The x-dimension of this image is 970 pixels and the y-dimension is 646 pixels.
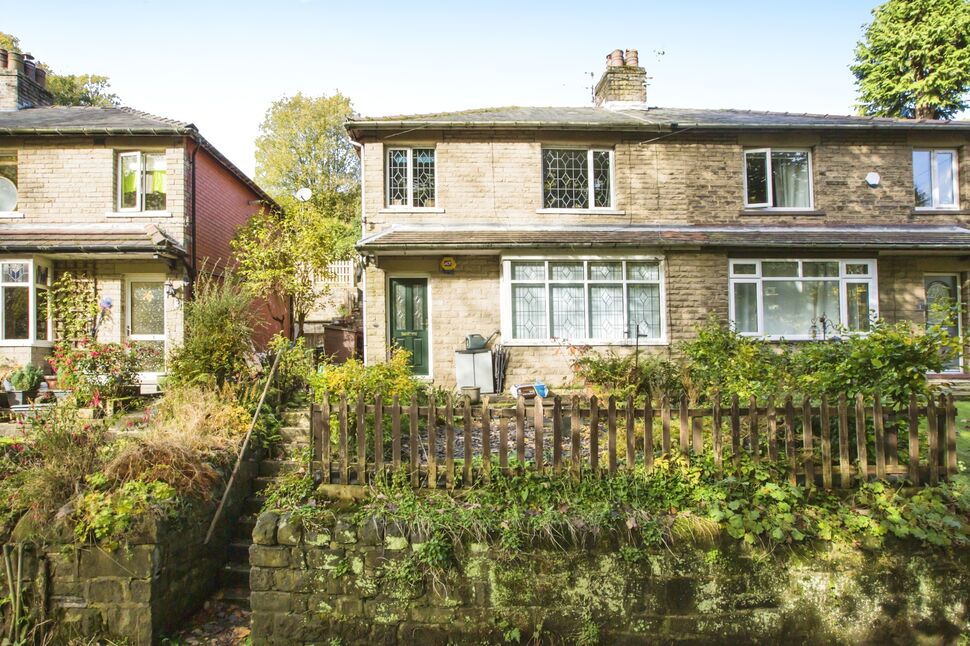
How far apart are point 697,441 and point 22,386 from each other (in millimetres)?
11159

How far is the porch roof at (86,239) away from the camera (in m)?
11.7

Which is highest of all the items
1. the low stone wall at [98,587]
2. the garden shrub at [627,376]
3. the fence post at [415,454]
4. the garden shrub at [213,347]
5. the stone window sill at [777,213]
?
the stone window sill at [777,213]

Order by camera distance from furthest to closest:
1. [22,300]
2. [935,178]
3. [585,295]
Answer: [935,178] < [585,295] < [22,300]

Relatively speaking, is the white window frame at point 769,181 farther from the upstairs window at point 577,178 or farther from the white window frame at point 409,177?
the white window frame at point 409,177

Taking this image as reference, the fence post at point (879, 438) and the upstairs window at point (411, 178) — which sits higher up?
the upstairs window at point (411, 178)

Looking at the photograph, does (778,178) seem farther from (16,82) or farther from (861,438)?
(16,82)

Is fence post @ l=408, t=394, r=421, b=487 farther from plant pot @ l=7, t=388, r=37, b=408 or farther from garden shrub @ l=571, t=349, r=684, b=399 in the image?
plant pot @ l=7, t=388, r=37, b=408

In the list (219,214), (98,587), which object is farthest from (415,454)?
(219,214)

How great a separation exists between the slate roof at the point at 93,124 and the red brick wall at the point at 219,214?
577mm

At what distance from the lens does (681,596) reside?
475cm

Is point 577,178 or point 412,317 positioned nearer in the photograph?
point 412,317

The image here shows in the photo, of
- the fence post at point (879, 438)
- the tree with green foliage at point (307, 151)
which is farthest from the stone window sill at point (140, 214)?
the tree with green foliage at point (307, 151)

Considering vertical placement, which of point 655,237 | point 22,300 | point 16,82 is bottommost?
point 22,300

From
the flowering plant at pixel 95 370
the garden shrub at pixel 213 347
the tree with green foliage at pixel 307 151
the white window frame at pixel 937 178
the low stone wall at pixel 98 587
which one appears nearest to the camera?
the low stone wall at pixel 98 587
